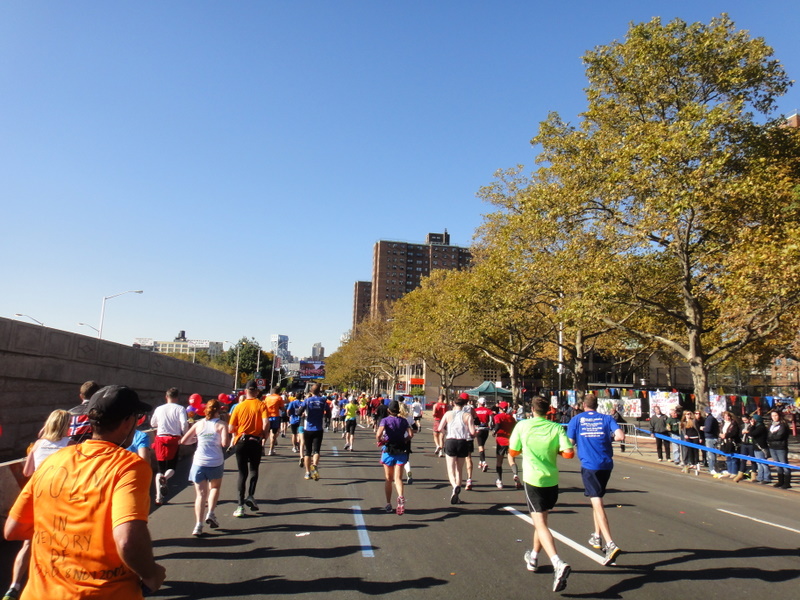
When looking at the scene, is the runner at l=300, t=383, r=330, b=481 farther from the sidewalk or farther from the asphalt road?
the sidewalk

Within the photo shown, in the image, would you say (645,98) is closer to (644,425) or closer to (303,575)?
(644,425)

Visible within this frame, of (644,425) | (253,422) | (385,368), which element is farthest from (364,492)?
(385,368)

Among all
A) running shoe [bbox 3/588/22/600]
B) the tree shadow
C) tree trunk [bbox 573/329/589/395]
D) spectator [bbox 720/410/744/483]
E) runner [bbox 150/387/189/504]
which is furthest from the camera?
tree trunk [bbox 573/329/589/395]

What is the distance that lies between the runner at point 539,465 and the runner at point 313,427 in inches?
216

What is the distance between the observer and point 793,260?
15.9 meters

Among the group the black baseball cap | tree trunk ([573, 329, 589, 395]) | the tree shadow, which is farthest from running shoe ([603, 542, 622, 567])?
tree trunk ([573, 329, 589, 395])

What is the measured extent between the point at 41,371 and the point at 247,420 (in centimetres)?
1059

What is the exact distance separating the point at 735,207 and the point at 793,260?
344cm

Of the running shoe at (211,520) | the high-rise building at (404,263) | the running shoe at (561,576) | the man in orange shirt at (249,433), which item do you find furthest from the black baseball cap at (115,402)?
the high-rise building at (404,263)

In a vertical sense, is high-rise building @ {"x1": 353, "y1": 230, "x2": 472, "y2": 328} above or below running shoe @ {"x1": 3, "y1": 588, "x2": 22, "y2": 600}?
above

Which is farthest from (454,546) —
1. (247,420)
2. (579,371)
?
(579,371)

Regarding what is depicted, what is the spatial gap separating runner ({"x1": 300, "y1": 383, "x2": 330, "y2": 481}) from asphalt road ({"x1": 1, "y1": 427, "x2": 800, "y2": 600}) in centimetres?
39

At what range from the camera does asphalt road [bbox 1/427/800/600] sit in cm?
527

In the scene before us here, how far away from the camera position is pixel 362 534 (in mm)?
7184
